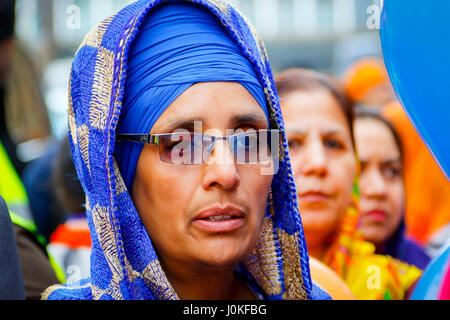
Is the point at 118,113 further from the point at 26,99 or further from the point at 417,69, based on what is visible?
the point at 26,99

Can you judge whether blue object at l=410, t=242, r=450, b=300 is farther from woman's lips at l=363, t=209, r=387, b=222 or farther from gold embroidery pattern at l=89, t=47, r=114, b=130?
woman's lips at l=363, t=209, r=387, b=222

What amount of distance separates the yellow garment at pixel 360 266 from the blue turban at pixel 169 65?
116 cm

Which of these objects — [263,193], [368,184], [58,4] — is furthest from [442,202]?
[58,4]

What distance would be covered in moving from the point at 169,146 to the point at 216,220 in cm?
21

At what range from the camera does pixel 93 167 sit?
4.54 ft

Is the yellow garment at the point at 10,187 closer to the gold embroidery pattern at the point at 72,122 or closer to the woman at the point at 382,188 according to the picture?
the gold embroidery pattern at the point at 72,122

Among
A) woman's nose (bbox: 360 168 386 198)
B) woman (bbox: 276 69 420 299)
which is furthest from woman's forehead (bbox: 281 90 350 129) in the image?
woman's nose (bbox: 360 168 386 198)

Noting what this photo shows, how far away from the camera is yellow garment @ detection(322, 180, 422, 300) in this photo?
2383mm

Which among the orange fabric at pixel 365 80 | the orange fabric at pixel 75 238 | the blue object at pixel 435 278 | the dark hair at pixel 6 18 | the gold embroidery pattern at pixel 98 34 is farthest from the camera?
the orange fabric at pixel 365 80

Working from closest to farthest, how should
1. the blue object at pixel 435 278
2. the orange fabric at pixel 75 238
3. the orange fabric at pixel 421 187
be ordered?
the blue object at pixel 435 278, the orange fabric at pixel 75 238, the orange fabric at pixel 421 187

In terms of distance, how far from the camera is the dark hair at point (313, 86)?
7.82 feet

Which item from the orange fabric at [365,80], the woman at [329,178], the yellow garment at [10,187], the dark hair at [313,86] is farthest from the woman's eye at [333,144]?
the orange fabric at [365,80]

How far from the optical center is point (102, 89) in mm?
1404

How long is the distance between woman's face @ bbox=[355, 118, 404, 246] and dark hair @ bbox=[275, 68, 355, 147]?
1.43 ft
